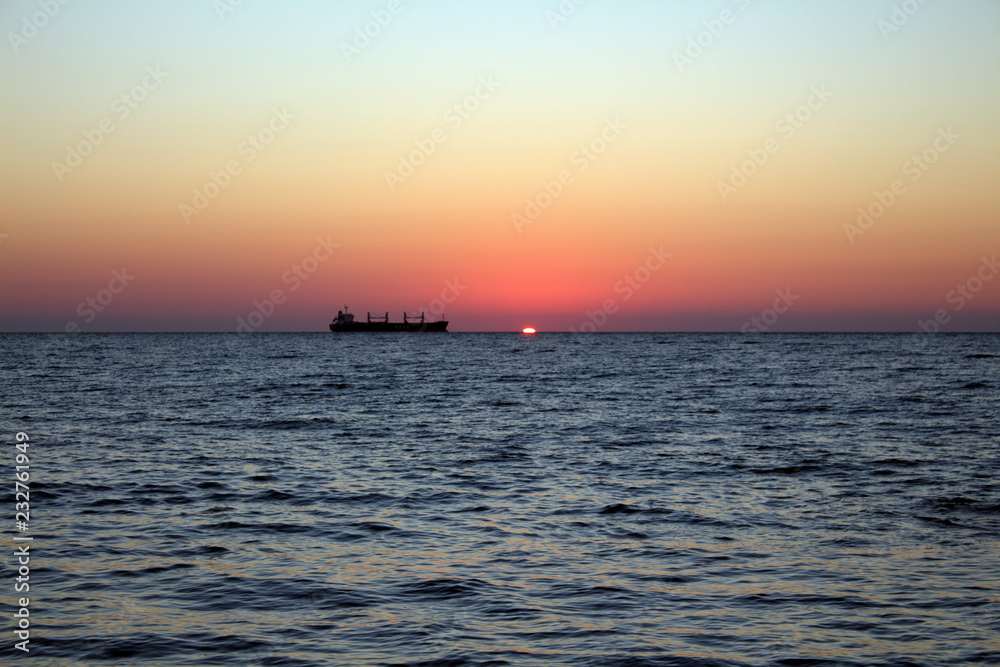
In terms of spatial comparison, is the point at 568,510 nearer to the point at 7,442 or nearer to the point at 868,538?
the point at 868,538

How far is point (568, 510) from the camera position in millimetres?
16391

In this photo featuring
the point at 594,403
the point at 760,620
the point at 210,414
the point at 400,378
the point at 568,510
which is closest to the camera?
the point at 760,620

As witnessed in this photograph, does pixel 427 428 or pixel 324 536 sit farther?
pixel 427 428

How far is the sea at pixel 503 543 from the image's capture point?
954 centimetres

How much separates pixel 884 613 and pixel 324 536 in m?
8.57

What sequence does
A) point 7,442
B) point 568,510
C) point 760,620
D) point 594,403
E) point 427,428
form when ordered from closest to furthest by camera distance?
point 760,620
point 568,510
point 7,442
point 427,428
point 594,403

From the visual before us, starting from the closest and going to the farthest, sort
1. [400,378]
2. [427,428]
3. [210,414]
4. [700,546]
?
[700,546] → [427,428] → [210,414] → [400,378]

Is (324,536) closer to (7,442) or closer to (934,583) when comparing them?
(934,583)

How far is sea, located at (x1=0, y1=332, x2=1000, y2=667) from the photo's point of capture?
954cm

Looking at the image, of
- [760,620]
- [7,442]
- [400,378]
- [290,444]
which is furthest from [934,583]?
[400,378]

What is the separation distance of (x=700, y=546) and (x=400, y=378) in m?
49.9

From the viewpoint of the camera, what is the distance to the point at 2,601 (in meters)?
10.6

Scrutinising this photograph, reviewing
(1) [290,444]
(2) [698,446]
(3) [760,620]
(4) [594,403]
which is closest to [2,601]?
(3) [760,620]

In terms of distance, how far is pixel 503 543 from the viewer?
13852mm
